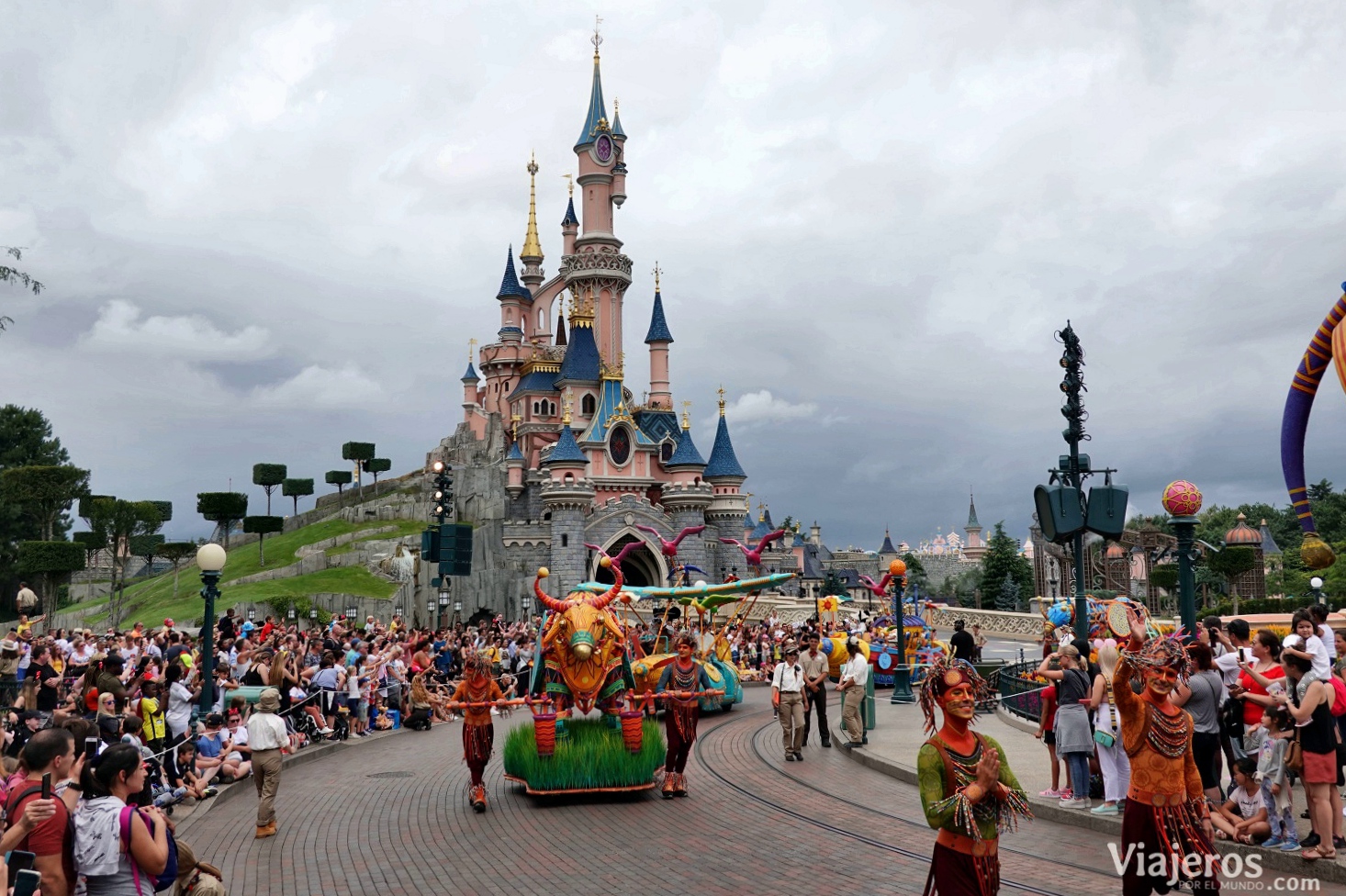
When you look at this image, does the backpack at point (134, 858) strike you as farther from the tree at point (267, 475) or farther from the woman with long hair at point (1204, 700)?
the tree at point (267, 475)

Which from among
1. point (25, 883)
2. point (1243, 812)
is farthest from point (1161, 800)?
Result: point (25, 883)

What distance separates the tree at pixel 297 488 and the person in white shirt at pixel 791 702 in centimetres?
7166

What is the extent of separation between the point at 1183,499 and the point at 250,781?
12021 mm

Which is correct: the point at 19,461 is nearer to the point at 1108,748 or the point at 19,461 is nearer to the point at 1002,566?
the point at 1002,566

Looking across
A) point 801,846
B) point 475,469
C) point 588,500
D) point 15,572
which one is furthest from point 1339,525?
point 15,572

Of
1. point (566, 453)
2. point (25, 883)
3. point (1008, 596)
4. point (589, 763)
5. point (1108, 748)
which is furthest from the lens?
point (1008, 596)

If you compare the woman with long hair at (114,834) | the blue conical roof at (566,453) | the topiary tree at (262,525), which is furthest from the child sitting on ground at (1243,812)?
the topiary tree at (262,525)

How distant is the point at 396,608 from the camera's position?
4581 cm

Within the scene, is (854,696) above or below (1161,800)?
below

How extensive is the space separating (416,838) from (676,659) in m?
4.08

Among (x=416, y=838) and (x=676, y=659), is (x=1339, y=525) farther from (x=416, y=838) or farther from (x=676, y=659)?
(x=416, y=838)

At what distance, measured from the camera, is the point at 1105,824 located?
9.47 metres

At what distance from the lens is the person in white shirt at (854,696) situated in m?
15.0

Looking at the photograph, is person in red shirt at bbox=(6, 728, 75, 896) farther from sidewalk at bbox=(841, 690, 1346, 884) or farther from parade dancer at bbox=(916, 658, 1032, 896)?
sidewalk at bbox=(841, 690, 1346, 884)
